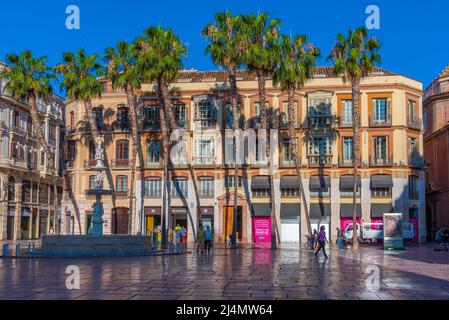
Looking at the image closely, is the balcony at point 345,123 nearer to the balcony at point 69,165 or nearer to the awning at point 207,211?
the awning at point 207,211

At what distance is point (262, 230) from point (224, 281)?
3283 centimetres

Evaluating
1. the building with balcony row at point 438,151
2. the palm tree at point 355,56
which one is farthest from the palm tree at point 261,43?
the building with balcony row at point 438,151

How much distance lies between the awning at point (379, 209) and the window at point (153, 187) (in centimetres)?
1839

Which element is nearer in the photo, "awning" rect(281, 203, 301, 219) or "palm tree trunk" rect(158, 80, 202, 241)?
"palm tree trunk" rect(158, 80, 202, 241)

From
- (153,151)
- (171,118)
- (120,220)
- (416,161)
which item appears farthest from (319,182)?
(120,220)

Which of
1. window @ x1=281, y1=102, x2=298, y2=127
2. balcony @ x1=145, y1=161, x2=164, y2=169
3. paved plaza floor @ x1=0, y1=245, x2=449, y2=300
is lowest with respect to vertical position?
paved plaza floor @ x1=0, y1=245, x2=449, y2=300

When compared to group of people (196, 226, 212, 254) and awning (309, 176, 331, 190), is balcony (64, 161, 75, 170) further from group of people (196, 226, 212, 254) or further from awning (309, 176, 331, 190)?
group of people (196, 226, 212, 254)

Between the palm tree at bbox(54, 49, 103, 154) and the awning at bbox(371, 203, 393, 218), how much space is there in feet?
76.7

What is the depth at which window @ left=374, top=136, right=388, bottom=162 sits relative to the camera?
49.4m

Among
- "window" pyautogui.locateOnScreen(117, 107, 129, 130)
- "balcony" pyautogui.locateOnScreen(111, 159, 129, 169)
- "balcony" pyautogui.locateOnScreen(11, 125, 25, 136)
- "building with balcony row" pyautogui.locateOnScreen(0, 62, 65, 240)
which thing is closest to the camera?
"balcony" pyautogui.locateOnScreen(111, 159, 129, 169)

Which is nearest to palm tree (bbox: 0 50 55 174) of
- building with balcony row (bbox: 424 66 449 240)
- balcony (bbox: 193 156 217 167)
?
balcony (bbox: 193 156 217 167)

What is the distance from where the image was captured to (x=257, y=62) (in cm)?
3859

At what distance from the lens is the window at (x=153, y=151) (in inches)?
2047
